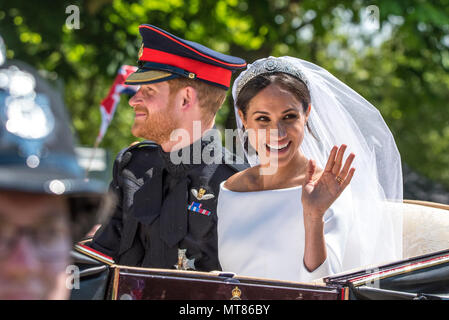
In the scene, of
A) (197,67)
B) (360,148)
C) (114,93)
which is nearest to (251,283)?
(360,148)

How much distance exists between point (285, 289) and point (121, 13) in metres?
6.27

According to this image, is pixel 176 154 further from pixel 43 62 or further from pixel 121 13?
pixel 121 13

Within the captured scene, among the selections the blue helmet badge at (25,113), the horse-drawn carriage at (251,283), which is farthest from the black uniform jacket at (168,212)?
the blue helmet badge at (25,113)

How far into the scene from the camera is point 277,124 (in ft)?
7.95

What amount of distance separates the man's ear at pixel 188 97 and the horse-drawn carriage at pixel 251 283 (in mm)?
867

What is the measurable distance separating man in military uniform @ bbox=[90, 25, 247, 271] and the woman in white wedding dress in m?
0.11

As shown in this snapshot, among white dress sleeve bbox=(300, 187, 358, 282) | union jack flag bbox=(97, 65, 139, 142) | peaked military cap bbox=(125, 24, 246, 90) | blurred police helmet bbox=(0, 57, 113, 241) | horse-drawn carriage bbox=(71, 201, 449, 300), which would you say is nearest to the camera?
blurred police helmet bbox=(0, 57, 113, 241)

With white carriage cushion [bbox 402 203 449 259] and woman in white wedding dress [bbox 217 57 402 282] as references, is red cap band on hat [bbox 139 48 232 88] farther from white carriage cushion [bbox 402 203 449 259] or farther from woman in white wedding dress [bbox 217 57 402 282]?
white carriage cushion [bbox 402 203 449 259]

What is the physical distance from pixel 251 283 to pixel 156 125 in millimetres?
986

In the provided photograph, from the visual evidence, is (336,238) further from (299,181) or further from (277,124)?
(277,124)

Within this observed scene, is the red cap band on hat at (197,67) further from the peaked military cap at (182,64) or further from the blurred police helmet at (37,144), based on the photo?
the blurred police helmet at (37,144)

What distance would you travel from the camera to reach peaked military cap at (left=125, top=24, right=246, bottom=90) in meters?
2.78

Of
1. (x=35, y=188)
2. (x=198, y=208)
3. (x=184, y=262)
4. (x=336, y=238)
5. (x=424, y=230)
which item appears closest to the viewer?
(x=35, y=188)

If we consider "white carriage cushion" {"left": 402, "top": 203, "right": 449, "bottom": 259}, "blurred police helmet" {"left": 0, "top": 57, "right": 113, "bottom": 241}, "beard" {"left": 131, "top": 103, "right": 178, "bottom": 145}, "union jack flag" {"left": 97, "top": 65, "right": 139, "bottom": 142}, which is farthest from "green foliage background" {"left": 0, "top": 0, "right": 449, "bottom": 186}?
"blurred police helmet" {"left": 0, "top": 57, "right": 113, "bottom": 241}
